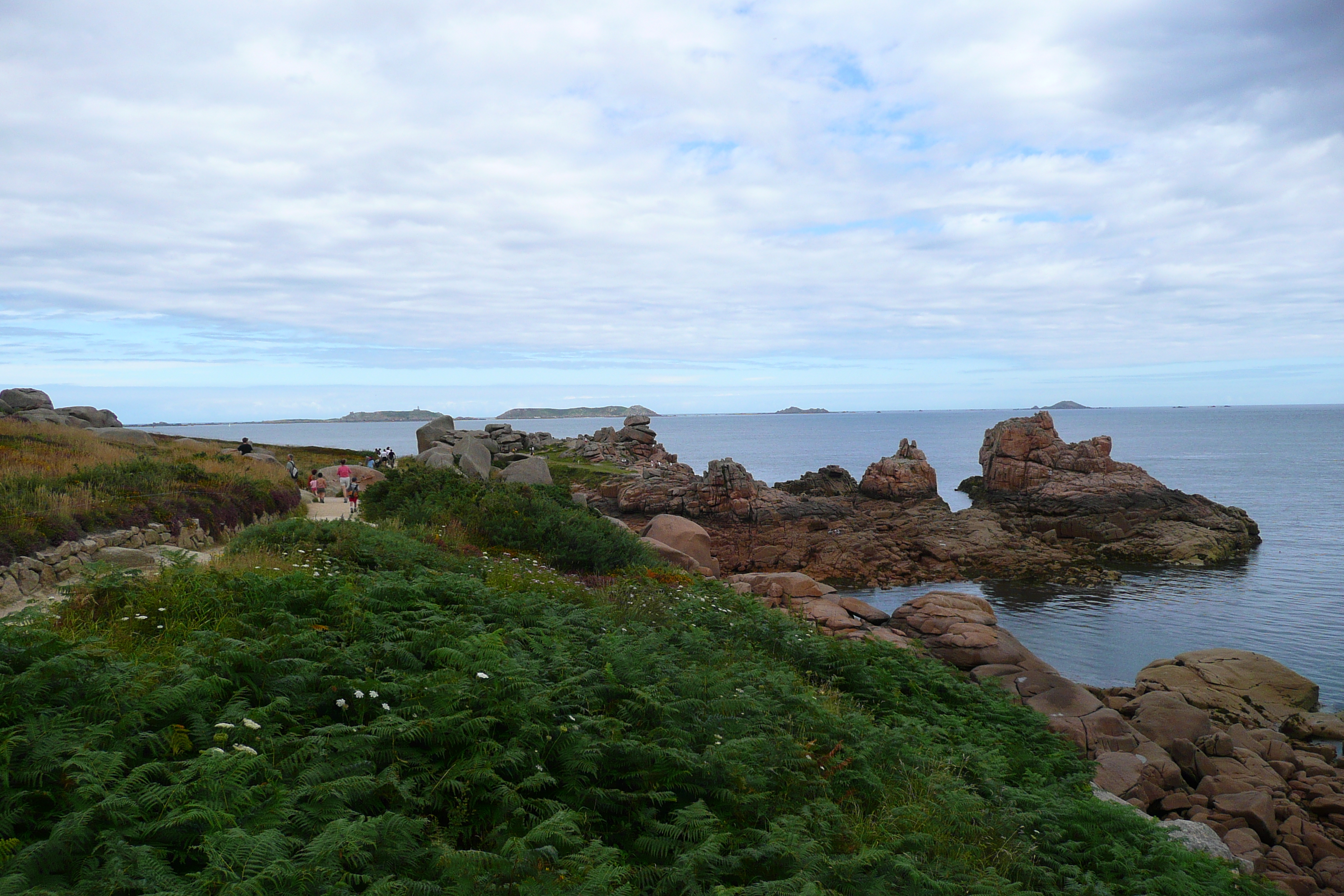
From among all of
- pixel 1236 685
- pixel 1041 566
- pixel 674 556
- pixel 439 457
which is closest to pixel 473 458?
pixel 439 457

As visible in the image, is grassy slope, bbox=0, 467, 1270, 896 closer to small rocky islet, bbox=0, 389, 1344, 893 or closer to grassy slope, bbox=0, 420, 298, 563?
small rocky islet, bbox=0, 389, 1344, 893

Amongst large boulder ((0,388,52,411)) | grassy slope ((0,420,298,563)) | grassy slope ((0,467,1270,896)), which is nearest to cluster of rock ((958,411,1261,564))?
grassy slope ((0,467,1270,896))

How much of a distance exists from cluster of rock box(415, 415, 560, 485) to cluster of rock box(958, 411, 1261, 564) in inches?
1163

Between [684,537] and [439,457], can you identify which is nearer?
[684,537]

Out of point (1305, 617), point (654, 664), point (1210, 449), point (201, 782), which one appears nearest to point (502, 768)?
point (201, 782)

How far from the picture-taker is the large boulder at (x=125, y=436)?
105 ft

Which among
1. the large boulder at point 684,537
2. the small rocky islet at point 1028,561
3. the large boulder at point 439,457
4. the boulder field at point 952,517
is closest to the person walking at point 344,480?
the small rocky islet at point 1028,561

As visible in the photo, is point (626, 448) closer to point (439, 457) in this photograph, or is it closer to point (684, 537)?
point (439, 457)

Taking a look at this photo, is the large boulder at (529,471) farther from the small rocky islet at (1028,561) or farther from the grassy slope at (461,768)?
the grassy slope at (461,768)

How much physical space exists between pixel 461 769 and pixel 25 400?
55.8m

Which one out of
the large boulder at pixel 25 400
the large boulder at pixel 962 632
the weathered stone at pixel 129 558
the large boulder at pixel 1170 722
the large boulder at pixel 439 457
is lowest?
the large boulder at pixel 1170 722

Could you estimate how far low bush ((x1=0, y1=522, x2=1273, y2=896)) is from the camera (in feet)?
13.4

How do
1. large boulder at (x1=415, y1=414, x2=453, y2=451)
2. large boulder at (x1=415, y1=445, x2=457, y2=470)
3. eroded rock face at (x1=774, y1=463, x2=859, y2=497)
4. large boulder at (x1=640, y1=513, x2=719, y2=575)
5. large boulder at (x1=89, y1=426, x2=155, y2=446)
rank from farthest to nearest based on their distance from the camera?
eroded rock face at (x1=774, y1=463, x2=859, y2=497) → large boulder at (x1=415, y1=414, x2=453, y2=451) → large boulder at (x1=415, y1=445, x2=457, y2=470) → large boulder at (x1=89, y1=426, x2=155, y2=446) → large boulder at (x1=640, y1=513, x2=719, y2=575)

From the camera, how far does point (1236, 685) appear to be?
63.8 feet
